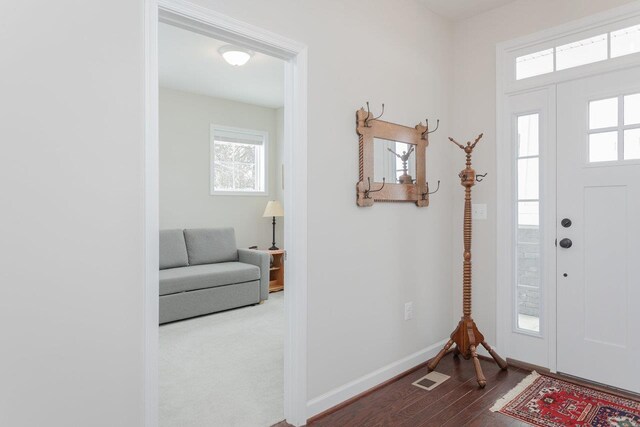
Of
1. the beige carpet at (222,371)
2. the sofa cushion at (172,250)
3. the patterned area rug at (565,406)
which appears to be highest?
the sofa cushion at (172,250)

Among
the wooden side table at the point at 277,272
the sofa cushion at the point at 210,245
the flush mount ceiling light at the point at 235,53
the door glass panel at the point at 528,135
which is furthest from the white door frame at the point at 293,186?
the wooden side table at the point at 277,272

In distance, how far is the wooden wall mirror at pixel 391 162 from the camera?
→ 255 cm

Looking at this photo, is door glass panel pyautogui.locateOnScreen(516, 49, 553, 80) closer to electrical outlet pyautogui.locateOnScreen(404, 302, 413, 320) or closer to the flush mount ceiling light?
electrical outlet pyautogui.locateOnScreen(404, 302, 413, 320)

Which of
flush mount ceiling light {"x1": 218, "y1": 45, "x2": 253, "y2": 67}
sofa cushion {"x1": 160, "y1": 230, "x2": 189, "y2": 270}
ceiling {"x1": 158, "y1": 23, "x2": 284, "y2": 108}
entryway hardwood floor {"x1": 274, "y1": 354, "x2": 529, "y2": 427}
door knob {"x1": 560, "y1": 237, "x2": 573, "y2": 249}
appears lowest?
entryway hardwood floor {"x1": 274, "y1": 354, "x2": 529, "y2": 427}

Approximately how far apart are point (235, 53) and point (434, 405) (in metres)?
3.28

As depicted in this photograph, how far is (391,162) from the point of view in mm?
2787

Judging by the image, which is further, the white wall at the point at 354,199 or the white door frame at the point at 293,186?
the white wall at the point at 354,199

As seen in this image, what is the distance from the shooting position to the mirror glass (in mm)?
2682

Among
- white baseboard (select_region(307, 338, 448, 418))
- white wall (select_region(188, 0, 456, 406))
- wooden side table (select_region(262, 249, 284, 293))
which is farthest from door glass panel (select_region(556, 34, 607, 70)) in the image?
wooden side table (select_region(262, 249, 284, 293))

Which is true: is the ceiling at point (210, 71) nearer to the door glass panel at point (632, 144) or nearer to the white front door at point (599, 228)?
the white front door at point (599, 228)

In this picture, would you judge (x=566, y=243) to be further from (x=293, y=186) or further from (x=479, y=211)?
(x=293, y=186)

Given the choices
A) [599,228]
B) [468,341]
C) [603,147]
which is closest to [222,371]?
[468,341]

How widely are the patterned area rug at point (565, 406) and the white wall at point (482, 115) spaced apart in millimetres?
612

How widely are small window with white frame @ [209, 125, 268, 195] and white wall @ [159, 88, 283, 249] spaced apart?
0.29 feet
